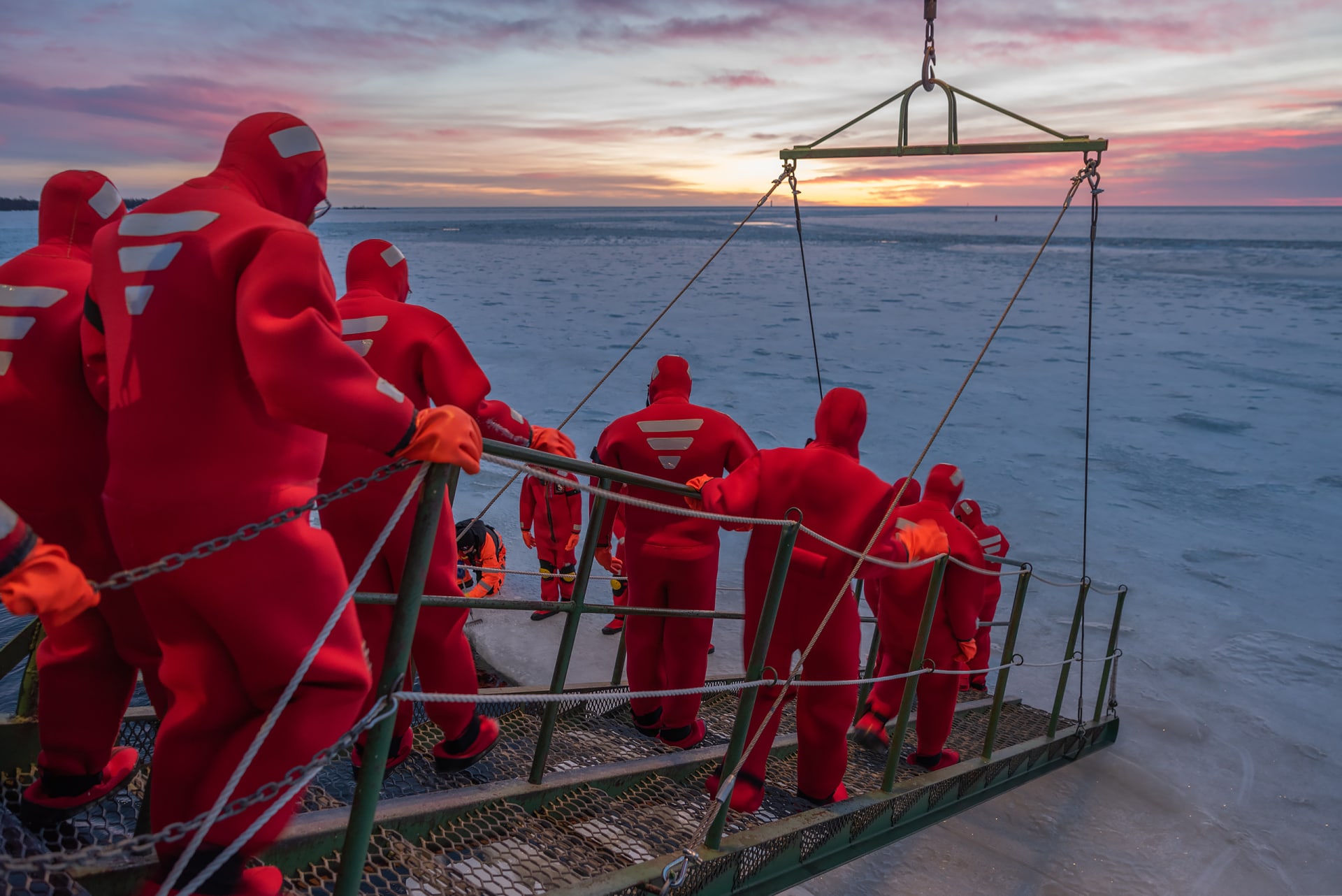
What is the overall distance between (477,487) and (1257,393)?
690 inches

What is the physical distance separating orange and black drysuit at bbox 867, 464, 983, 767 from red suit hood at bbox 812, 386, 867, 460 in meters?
0.91

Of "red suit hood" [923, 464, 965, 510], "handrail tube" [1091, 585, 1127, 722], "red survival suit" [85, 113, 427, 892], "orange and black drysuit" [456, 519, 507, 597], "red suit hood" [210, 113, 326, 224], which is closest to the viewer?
"red survival suit" [85, 113, 427, 892]

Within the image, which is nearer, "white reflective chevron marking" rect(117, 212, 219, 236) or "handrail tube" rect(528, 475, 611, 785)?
"white reflective chevron marking" rect(117, 212, 219, 236)

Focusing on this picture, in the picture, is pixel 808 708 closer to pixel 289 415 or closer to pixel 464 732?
pixel 464 732

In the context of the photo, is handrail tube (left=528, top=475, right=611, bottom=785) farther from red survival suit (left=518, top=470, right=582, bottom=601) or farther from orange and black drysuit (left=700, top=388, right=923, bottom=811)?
red survival suit (left=518, top=470, right=582, bottom=601)

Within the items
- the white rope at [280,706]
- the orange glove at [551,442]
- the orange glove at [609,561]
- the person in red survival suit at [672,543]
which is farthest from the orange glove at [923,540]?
the white rope at [280,706]

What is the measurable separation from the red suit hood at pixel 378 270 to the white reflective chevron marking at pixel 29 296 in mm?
896

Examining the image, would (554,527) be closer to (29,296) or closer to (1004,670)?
(1004,670)

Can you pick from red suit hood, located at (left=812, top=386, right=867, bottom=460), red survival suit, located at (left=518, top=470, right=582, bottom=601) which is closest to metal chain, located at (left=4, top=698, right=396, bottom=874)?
→ red suit hood, located at (left=812, top=386, right=867, bottom=460)

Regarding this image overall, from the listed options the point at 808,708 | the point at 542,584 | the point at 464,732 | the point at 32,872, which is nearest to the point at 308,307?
the point at 32,872

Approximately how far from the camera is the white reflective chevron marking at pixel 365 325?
7.95 ft

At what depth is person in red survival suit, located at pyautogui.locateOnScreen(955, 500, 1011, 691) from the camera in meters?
5.00

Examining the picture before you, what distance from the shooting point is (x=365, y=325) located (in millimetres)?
2428

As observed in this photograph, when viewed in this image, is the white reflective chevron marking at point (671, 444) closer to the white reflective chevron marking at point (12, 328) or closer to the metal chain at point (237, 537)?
the metal chain at point (237, 537)
